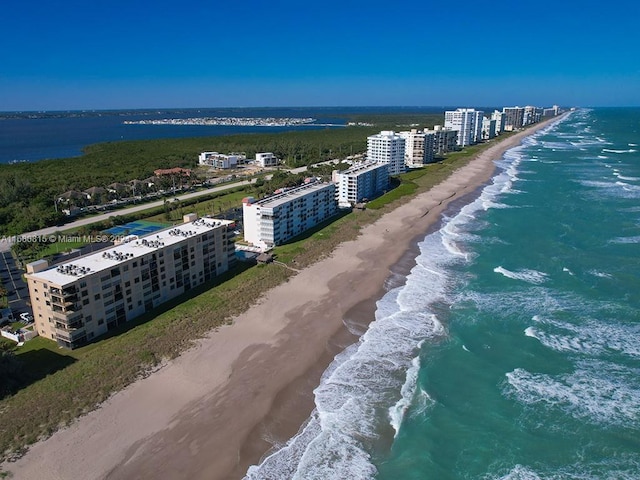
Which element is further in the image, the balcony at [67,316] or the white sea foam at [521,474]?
the balcony at [67,316]

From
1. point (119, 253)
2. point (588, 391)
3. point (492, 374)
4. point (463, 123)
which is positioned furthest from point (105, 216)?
point (463, 123)

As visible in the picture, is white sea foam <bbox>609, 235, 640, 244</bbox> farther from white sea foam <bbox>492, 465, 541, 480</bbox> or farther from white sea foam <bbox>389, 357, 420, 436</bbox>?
white sea foam <bbox>492, 465, 541, 480</bbox>

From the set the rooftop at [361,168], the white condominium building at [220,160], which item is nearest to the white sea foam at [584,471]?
the rooftop at [361,168]

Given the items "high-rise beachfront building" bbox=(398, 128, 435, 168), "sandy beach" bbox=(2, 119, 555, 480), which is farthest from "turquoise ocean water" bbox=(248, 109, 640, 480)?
"high-rise beachfront building" bbox=(398, 128, 435, 168)

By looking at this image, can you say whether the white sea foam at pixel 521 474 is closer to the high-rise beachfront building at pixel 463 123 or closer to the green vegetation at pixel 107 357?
the green vegetation at pixel 107 357

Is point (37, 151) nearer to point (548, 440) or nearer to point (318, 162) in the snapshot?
point (318, 162)

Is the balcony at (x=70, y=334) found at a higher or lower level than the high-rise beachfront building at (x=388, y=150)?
lower

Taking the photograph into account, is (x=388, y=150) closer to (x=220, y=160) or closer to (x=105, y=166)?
(x=220, y=160)

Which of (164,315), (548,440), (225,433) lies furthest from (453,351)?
(164,315)
